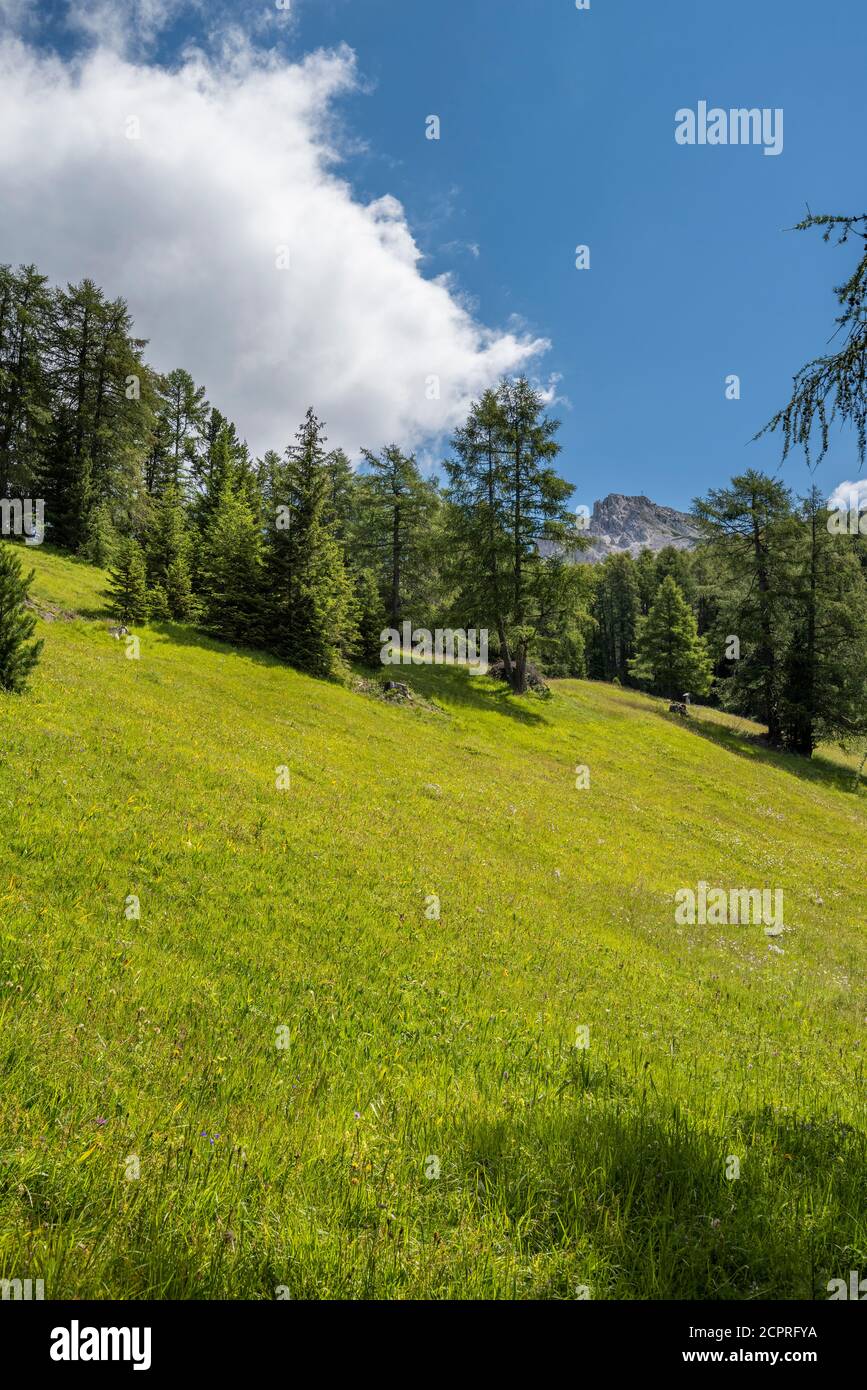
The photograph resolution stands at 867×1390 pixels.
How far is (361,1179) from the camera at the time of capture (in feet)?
11.3

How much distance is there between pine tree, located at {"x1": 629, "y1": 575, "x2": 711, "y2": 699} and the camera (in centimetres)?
6562

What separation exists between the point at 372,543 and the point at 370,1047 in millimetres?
46270

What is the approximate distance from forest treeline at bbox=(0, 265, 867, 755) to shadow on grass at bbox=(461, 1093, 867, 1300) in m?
26.8

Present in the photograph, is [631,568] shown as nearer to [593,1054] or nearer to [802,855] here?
[802,855]

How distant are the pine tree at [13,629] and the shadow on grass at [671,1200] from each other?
13.6 m

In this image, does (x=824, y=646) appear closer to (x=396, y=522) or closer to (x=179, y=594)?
(x=396, y=522)

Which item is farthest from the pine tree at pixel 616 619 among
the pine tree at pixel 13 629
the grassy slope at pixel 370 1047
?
the pine tree at pixel 13 629

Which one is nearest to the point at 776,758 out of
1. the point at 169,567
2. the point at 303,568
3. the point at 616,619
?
the point at 303,568

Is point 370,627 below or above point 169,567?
below

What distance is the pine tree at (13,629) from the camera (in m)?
12.4

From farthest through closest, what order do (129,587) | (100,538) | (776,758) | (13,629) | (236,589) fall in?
(100,538) < (776,758) < (236,589) < (129,587) < (13,629)

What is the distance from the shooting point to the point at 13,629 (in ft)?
42.3
